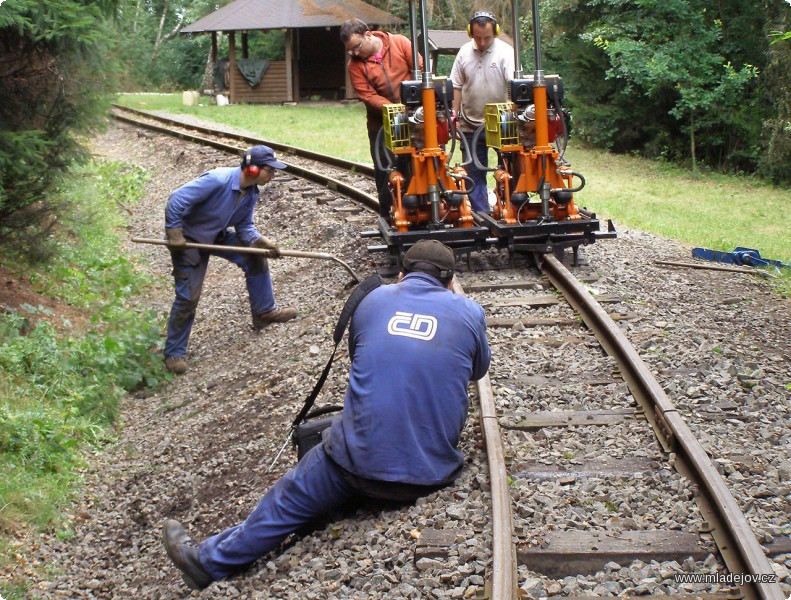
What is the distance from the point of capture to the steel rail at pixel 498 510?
3.74 m

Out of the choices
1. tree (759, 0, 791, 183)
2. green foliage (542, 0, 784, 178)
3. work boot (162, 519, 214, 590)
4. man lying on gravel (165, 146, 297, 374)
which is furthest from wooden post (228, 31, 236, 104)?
work boot (162, 519, 214, 590)

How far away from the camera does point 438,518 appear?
4305mm

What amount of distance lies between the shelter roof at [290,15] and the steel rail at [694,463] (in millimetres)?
26784

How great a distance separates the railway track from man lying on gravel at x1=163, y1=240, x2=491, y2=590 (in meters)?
0.39

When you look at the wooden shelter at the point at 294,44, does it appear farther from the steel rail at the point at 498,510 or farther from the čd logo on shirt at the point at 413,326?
the čd logo on shirt at the point at 413,326

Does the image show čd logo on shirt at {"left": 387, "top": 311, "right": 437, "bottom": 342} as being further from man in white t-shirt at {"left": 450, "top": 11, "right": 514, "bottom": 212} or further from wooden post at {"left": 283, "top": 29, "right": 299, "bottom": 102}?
wooden post at {"left": 283, "top": 29, "right": 299, "bottom": 102}

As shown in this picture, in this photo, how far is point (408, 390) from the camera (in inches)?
175

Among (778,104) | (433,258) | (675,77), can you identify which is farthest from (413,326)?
(675,77)

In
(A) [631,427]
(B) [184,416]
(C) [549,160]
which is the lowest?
(B) [184,416]

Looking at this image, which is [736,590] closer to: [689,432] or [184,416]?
[689,432]

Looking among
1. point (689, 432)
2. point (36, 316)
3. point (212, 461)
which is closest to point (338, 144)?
point (36, 316)

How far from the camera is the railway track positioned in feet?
13.1

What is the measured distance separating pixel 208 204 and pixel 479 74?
9.83 ft

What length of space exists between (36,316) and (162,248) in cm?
430
